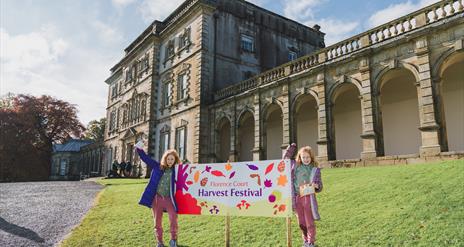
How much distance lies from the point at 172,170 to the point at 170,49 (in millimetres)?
22635

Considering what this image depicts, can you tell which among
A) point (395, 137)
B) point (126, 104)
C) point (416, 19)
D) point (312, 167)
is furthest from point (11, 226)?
point (126, 104)

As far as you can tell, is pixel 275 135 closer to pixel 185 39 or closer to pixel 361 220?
pixel 185 39

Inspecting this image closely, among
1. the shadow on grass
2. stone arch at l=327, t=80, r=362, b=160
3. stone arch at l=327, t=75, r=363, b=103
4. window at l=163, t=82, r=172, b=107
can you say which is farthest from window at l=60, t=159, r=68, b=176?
stone arch at l=327, t=75, r=363, b=103

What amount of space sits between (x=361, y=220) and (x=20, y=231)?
7393mm

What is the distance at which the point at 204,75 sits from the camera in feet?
74.9

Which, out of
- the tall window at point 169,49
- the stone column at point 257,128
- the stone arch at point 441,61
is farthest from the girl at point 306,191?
the tall window at point 169,49

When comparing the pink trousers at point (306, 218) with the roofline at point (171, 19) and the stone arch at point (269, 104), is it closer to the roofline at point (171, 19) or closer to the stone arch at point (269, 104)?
the stone arch at point (269, 104)

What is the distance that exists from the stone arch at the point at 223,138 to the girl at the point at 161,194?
49.6ft

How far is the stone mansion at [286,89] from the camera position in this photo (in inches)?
474

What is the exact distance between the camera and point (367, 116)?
528 inches

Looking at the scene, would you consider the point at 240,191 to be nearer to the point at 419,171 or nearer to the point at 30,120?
the point at 419,171

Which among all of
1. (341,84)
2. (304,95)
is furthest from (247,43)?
(341,84)

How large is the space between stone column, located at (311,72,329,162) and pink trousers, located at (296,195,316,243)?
9.65 meters

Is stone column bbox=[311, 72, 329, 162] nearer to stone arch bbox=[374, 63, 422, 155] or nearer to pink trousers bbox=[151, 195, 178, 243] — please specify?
stone arch bbox=[374, 63, 422, 155]
